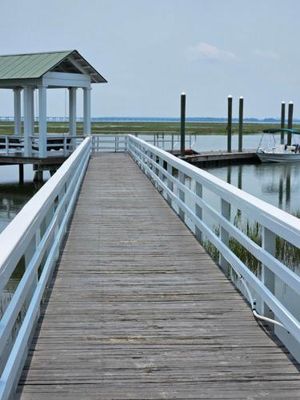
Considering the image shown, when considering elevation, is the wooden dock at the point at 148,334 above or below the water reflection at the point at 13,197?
above

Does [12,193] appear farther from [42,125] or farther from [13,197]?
[42,125]

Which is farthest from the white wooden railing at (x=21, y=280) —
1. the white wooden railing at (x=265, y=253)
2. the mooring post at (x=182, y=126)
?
the mooring post at (x=182, y=126)

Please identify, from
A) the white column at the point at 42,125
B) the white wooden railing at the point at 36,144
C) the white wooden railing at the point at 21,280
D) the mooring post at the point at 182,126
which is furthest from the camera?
the mooring post at the point at 182,126

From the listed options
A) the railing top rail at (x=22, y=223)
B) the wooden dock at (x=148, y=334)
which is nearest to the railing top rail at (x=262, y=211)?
the wooden dock at (x=148, y=334)

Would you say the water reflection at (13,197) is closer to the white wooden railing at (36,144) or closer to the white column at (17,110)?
the white wooden railing at (36,144)

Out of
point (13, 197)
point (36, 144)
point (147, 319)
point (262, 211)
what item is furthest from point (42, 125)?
point (262, 211)

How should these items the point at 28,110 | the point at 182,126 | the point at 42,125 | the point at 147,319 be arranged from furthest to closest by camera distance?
the point at 182,126
the point at 28,110
the point at 42,125
the point at 147,319

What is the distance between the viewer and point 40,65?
76.4ft

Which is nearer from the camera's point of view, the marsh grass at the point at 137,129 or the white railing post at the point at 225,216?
the white railing post at the point at 225,216

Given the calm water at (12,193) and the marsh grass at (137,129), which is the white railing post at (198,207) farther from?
the marsh grass at (137,129)

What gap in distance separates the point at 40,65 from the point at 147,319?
19593mm

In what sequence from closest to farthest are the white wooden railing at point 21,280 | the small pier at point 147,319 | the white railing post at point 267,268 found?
the white wooden railing at point 21,280 < the small pier at point 147,319 < the white railing post at point 267,268

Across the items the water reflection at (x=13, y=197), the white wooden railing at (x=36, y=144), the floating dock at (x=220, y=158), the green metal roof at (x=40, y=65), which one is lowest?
the water reflection at (x=13, y=197)

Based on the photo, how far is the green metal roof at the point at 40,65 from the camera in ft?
74.7
